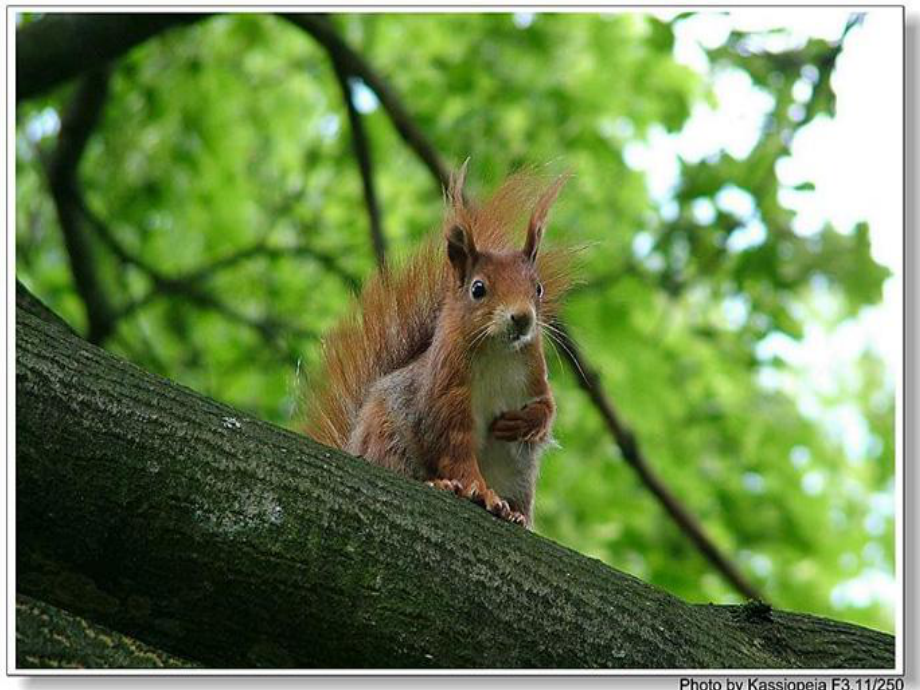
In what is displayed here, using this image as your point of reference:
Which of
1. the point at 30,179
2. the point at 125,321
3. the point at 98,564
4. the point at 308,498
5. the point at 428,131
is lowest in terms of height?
the point at 98,564

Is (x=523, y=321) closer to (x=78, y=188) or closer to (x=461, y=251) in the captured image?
(x=461, y=251)

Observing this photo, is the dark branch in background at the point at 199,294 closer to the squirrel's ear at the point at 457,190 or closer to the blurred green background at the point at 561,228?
the blurred green background at the point at 561,228

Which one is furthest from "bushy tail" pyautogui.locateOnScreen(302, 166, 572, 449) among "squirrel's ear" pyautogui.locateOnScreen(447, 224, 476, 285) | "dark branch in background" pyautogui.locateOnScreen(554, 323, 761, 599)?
"dark branch in background" pyautogui.locateOnScreen(554, 323, 761, 599)

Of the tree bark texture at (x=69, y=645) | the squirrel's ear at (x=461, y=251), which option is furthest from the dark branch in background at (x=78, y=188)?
the tree bark texture at (x=69, y=645)

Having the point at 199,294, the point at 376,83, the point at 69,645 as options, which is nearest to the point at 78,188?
the point at 199,294

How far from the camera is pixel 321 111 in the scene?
238 inches

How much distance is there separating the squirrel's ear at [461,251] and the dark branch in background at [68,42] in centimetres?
131

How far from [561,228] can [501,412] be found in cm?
195

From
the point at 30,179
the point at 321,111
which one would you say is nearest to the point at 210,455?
the point at 30,179

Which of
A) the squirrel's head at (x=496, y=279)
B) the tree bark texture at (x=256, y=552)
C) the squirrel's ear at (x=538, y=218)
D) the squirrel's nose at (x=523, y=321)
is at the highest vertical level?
the squirrel's ear at (x=538, y=218)

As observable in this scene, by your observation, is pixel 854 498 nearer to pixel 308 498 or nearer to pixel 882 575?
pixel 882 575

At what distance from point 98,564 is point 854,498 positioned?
17.6 ft

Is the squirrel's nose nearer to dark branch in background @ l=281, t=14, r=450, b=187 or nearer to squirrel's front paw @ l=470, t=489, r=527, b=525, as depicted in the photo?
squirrel's front paw @ l=470, t=489, r=527, b=525

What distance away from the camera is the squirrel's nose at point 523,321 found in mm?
2318
